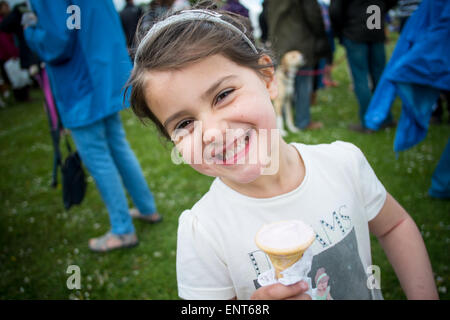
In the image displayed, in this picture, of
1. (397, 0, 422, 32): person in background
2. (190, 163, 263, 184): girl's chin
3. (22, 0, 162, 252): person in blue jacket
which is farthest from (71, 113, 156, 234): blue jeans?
(397, 0, 422, 32): person in background

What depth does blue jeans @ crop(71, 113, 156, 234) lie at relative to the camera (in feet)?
9.21

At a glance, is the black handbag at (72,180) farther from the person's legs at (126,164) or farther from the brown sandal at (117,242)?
the brown sandal at (117,242)

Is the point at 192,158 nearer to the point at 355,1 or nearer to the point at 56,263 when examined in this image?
the point at 56,263

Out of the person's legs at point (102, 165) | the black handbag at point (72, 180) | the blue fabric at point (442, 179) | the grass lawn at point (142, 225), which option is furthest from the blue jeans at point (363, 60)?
the black handbag at point (72, 180)

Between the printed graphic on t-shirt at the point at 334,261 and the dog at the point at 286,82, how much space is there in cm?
404

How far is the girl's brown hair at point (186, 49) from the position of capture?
1.06m

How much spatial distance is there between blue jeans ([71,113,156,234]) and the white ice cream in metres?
2.21

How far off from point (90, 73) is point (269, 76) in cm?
186

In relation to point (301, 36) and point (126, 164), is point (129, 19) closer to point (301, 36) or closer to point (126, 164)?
point (301, 36)

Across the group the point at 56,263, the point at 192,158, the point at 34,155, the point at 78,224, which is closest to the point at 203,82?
the point at 192,158

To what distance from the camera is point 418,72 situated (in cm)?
237

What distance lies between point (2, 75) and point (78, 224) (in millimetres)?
10826

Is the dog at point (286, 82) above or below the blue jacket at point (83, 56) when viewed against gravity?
below

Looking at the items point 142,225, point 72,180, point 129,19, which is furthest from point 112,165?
point 129,19
